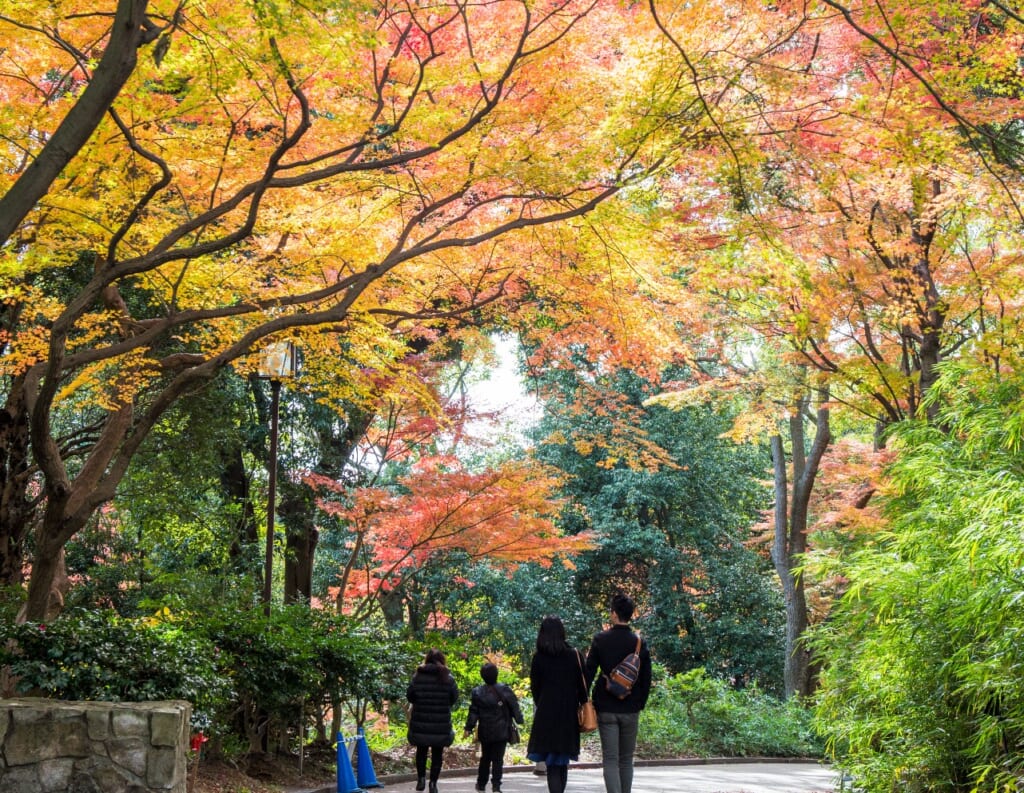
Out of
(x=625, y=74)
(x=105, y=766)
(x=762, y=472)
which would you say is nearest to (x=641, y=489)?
(x=762, y=472)

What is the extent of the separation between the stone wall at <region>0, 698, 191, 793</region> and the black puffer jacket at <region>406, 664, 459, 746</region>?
2872 millimetres

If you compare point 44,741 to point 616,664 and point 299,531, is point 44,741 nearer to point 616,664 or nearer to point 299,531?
point 616,664

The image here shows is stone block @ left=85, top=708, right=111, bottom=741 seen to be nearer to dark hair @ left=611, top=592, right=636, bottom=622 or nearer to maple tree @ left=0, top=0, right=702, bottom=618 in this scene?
maple tree @ left=0, top=0, right=702, bottom=618

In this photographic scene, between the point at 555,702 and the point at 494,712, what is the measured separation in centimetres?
193

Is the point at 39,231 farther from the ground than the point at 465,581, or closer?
farther from the ground

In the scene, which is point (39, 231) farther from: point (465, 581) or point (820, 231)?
point (465, 581)

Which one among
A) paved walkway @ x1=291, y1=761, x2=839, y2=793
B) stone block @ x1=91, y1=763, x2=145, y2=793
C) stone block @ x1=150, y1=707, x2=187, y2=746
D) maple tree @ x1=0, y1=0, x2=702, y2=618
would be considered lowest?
paved walkway @ x1=291, y1=761, x2=839, y2=793

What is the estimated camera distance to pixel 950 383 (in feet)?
28.1

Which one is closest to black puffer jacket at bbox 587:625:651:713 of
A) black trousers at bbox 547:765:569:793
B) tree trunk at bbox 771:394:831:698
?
black trousers at bbox 547:765:569:793

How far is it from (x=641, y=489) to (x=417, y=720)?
43.9ft

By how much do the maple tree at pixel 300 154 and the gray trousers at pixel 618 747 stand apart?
3.71m

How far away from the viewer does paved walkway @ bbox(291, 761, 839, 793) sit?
10125 millimetres

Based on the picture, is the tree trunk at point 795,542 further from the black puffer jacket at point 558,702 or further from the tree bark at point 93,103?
the tree bark at point 93,103

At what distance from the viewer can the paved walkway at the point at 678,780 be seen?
399 inches
